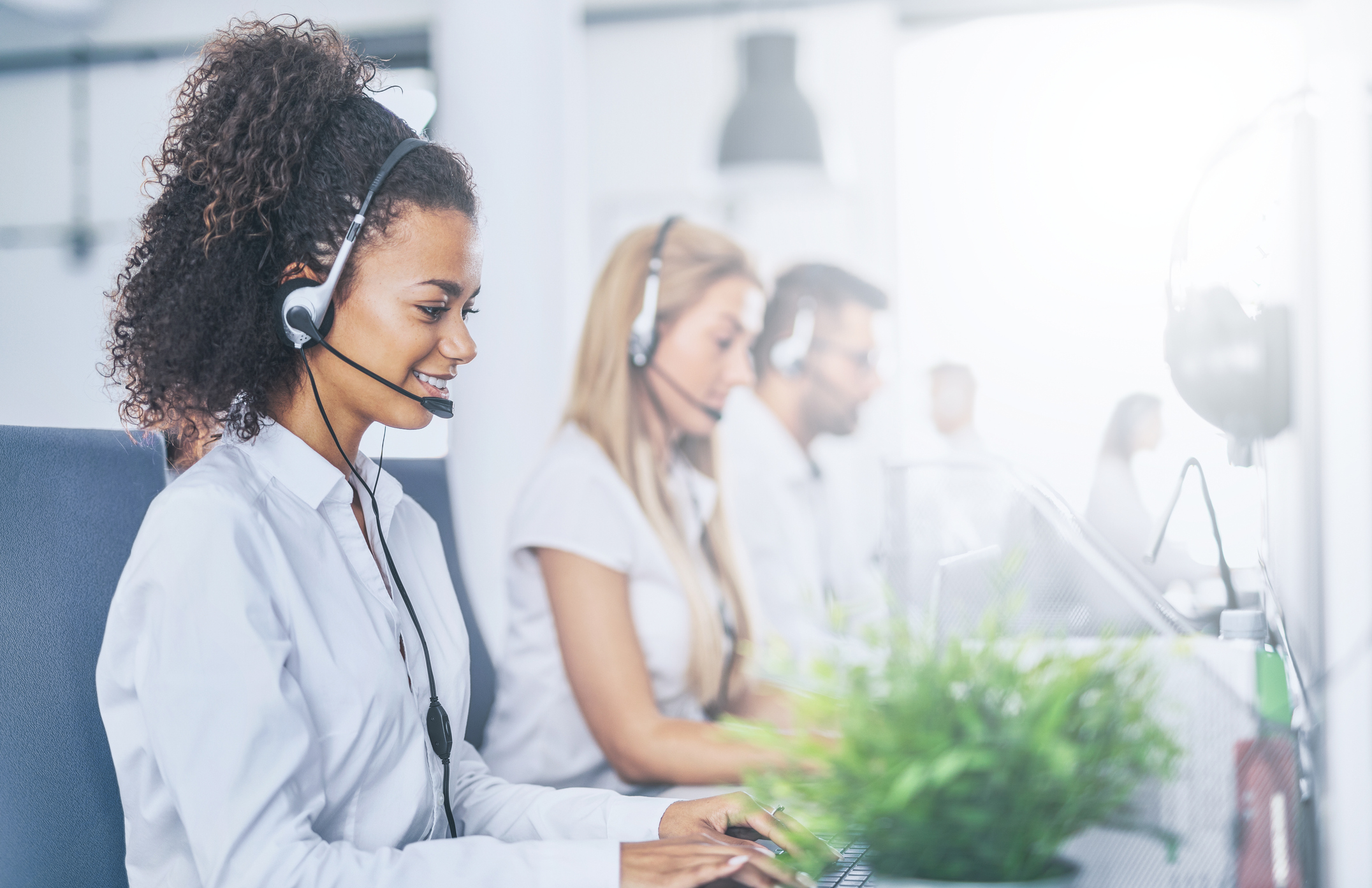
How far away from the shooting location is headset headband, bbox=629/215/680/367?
5.20 ft

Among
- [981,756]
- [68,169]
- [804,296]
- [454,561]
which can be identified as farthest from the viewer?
[68,169]

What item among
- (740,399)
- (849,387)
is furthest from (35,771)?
(740,399)

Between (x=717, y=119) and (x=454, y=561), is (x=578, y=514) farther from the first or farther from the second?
(x=717, y=119)

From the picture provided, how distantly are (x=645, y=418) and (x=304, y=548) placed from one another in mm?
784

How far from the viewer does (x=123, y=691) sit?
2.61 feet

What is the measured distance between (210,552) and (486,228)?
1300mm

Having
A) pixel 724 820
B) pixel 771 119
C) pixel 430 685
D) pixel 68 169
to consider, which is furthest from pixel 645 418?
pixel 68 169

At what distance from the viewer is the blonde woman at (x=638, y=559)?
1373 millimetres

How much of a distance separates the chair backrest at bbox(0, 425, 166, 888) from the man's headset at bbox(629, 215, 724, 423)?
0.82m

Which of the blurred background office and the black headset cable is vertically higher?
the blurred background office

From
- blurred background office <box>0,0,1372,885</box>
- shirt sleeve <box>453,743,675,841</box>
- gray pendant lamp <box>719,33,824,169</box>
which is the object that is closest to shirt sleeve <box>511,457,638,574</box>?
shirt sleeve <box>453,743,675,841</box>

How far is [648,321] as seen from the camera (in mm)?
1591

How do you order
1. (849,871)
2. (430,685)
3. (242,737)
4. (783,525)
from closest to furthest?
1. (849,871)
2. (242,737)
3. (430,685)
4. (783,525)

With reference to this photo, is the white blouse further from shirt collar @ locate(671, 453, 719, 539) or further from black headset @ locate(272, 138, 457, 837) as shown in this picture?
black headset @ locate(272, 138, 457, 837)
